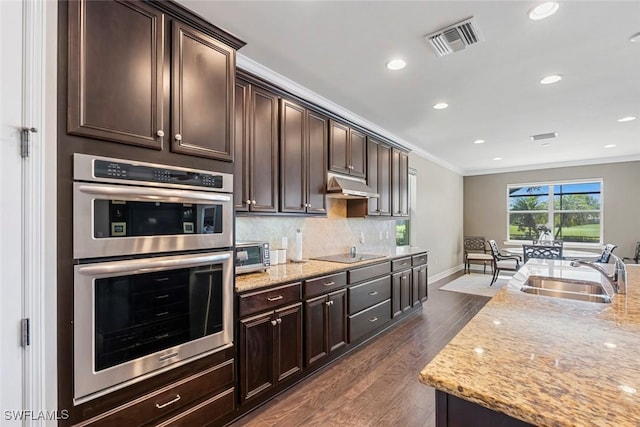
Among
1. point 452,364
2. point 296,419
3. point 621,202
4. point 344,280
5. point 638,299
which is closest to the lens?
point 452,364

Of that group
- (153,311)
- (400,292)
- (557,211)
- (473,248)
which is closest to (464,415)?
(153,311)

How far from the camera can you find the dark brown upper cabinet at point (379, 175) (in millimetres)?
A: 4109

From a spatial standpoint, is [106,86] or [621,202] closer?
[106,86]

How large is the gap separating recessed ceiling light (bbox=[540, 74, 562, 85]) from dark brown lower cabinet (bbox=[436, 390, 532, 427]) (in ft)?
10.5

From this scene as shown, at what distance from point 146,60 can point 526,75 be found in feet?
10.4

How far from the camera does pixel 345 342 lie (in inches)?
119

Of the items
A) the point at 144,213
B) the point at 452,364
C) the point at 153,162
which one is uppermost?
the point at 153,162

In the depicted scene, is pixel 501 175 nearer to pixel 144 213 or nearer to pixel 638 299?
pixel 638 299

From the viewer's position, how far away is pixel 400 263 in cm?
399

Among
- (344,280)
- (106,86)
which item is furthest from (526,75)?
(106,86)

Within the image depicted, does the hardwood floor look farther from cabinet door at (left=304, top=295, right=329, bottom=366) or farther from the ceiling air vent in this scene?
the ceiling air vent

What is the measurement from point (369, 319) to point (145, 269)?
2.53 metres

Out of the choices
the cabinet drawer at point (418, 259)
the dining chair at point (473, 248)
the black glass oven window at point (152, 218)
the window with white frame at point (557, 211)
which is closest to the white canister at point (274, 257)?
the black glass oven window at point (152, 218)

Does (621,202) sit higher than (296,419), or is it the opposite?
(621,202)
